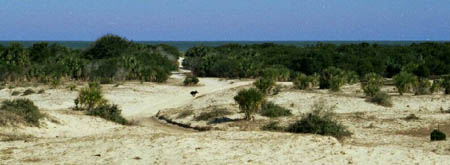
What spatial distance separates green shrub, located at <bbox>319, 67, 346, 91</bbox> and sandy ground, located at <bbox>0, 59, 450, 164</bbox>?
4.90 m

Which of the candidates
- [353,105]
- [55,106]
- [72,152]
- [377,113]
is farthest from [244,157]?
[55,106]

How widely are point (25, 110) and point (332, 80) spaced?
17.7 m

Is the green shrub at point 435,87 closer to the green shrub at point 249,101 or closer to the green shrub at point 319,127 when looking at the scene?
the green shrub at point 249,101

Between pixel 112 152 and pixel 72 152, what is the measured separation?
105 cm

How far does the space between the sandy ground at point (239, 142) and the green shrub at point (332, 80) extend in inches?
193

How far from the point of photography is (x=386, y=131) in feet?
62.4

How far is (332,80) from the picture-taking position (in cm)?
3156

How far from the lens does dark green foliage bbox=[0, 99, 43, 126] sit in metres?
19.5

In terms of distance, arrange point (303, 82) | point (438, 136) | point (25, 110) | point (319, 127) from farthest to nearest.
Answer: point (303, 82) → point (25, 110) → point (319, 127) → point (438, 136)

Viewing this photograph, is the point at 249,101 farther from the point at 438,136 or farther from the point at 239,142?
the point at 438,136

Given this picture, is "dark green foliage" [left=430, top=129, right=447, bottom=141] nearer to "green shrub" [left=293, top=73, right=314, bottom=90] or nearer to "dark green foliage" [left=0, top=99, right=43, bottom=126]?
"dark green foliage" [left=0, top=99, right=43, bottom=126]

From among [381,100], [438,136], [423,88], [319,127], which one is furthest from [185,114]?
[423,88]

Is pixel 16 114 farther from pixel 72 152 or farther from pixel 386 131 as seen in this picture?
pixel 386 131

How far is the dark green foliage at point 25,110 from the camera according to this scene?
19.5m
